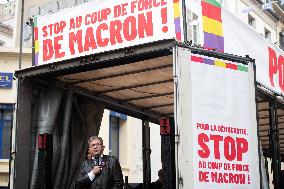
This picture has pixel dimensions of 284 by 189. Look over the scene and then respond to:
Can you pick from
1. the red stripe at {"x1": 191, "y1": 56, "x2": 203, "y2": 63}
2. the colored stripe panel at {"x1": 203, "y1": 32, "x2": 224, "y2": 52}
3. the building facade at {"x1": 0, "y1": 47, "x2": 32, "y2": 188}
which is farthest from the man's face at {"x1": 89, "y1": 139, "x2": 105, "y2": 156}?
the building facade at {"x1": 0, "y1": 47, "x2": 32, "y2": 188}

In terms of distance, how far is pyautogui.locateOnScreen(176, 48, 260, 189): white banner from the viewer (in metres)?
4.86

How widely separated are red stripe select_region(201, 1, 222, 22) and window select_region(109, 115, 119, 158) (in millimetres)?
15106

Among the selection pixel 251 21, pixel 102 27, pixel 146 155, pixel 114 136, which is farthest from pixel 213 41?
pixel 251 21

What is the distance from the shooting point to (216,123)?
511cm

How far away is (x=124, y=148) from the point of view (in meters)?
21.0

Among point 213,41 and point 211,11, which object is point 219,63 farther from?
point 211,11

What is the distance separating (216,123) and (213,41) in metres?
1.22

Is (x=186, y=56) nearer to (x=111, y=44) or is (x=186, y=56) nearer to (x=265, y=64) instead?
(x=111, y=44)

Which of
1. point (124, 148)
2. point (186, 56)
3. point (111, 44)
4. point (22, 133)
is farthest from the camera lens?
point (124, 148)

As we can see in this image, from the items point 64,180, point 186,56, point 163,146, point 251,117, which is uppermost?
point 186,56

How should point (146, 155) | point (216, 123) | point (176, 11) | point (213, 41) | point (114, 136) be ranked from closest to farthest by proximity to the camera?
point (216, 123), point (176, 11), point (213, 41), point (146, 155), point (114, 136)

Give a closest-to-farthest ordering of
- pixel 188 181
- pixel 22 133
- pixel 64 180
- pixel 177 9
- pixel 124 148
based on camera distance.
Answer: pixel 188 181, pixel 177 9, pixel 22 133, pixel 64 180, pixel 124 148

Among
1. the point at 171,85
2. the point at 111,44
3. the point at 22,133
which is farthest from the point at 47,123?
the point at 171,85

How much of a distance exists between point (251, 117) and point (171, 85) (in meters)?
2.44
